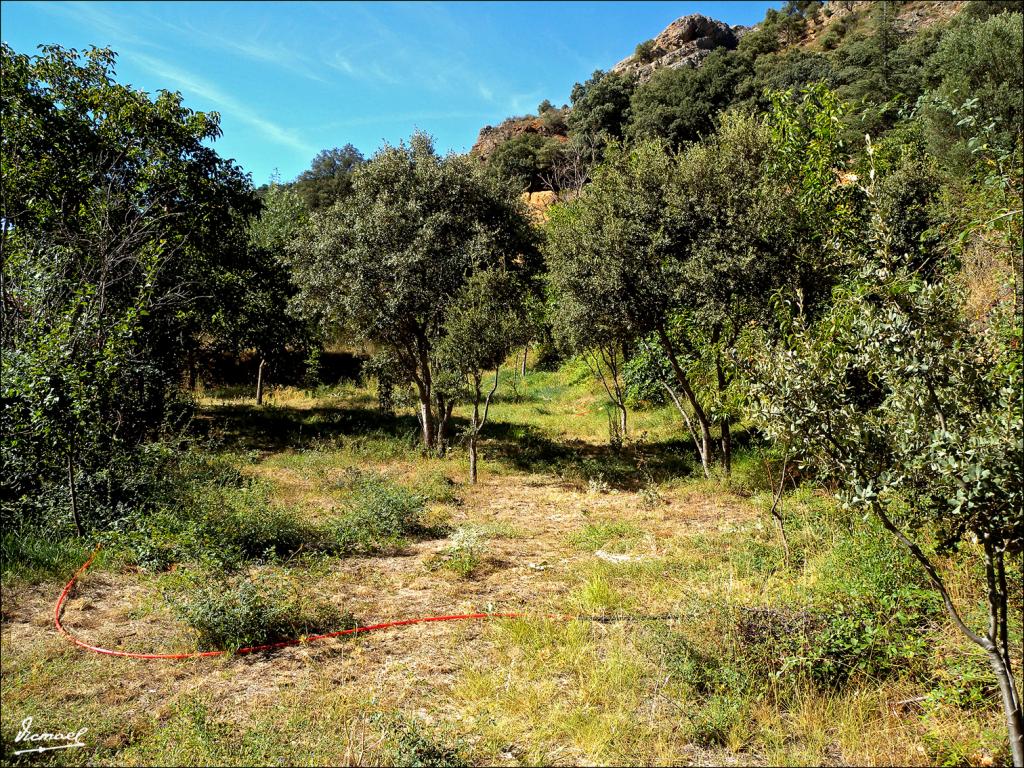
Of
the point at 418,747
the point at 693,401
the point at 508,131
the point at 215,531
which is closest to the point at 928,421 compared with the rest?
the point at 418,747

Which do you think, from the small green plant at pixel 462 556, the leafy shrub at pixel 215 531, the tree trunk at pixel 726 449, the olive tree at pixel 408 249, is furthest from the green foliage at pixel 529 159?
the small green plant at pixel 462 556

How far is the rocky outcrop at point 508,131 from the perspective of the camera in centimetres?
6794

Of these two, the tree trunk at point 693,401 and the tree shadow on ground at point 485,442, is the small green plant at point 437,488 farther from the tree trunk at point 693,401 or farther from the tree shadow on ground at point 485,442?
the tree trunk at point 693,401

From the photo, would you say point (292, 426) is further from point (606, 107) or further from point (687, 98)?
point (606, 107)

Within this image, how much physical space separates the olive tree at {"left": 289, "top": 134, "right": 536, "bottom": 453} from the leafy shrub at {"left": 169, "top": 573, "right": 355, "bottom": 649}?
8575 mm

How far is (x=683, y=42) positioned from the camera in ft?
244

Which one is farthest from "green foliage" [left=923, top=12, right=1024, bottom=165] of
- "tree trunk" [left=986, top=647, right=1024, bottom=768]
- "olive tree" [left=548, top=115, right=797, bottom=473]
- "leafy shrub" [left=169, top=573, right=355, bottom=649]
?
"leafy shrub" [left=169, top=573, right=355, bottom=649]

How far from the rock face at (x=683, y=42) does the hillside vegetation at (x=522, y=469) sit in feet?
199

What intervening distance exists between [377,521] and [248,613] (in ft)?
13.1

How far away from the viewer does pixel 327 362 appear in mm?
29984

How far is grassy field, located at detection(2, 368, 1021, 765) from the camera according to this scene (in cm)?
438

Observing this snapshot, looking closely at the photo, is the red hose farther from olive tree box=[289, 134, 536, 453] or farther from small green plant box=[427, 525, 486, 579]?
olive tree box=[289, 134, 536, 453]

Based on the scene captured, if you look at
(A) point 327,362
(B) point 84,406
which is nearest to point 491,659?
(B) point 84,406

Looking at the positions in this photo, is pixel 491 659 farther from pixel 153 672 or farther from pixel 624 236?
pixel 624 236
